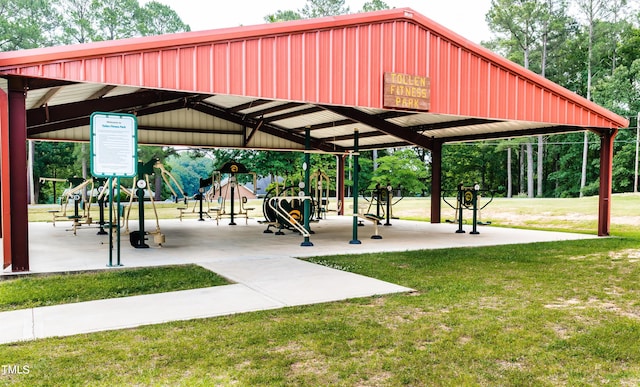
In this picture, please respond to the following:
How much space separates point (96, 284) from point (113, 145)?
218 cm

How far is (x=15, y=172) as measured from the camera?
6.47 metres

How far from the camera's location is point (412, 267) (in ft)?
24.6

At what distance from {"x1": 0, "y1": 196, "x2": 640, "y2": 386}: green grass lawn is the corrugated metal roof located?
3.63 metres

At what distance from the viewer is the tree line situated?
3672 centimetres

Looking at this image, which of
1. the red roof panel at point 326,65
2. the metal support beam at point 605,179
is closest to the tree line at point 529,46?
the metal support beam at point 605,179

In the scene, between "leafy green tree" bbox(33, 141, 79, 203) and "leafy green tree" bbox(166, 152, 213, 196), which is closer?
"leafy green tree" bbox(33, 141, 79, 203)

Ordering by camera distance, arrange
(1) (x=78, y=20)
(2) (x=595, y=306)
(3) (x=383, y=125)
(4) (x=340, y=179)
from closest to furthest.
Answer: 1. (2) (x=595, y=306)
2. (3) (x=383, y=125)
3. (4) (x=340, y=179)
4. (1) (x=78, y=20)

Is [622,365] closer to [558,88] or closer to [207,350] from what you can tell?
[207,350]

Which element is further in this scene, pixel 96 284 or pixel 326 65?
pixel 326 65

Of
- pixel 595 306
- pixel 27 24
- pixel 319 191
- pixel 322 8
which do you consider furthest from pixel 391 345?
pixel 322 8

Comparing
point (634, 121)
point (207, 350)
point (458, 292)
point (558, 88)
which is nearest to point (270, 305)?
point (207, 350)

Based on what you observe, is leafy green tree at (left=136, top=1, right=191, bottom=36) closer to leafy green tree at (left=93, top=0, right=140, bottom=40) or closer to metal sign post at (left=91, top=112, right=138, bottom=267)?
leafy green tree at (left=93, top=0, right=140, bottom=40)

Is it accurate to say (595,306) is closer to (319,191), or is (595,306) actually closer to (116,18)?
(319,191)

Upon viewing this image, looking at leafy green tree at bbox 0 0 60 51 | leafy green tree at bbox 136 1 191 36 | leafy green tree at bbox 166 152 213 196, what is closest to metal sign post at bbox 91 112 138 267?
leafy green tree at bbox 0 0 60 51
